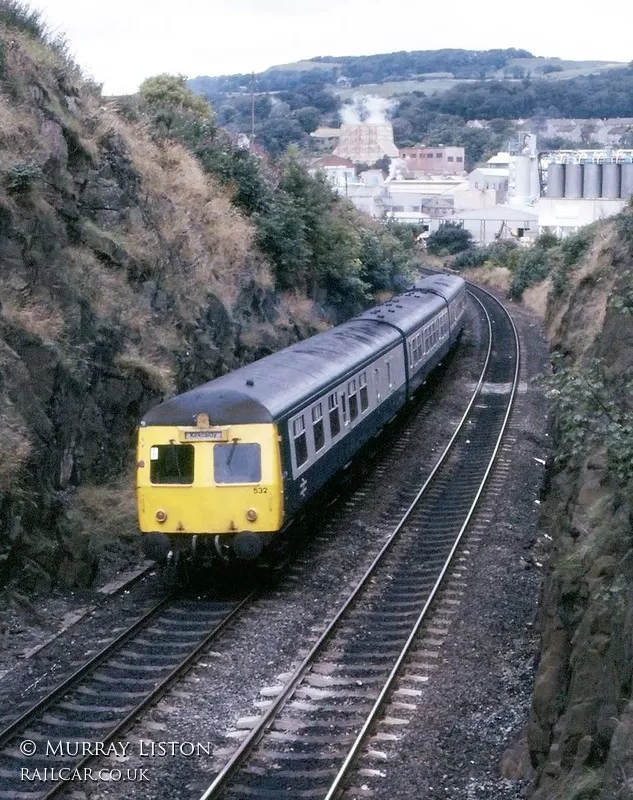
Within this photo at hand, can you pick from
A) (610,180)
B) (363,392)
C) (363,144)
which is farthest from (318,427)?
(363,144)

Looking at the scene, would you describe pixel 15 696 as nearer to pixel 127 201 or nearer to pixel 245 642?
pixel 245 642

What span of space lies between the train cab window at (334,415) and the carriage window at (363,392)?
6.17 ft

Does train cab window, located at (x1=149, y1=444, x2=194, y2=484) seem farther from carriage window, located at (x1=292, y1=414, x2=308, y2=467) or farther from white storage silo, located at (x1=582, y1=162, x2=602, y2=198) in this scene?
white storage silo, located at (x1=582, y1=162, x2=602, y2=198)

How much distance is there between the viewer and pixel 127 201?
71.7ft

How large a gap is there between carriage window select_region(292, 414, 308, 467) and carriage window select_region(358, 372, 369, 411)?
4133mm

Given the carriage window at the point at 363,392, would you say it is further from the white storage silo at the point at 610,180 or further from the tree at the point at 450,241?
the tree at the point at 450,241

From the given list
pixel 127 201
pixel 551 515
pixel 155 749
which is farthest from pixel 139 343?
pixel 155 749

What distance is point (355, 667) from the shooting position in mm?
12258

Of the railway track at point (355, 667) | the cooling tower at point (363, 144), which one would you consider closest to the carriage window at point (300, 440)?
the railway track at point (355, 667)

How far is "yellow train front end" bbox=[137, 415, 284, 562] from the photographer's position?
572 inches

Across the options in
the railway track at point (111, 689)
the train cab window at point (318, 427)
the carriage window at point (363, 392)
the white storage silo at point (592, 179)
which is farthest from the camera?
the white storage silo at point (592, 179)

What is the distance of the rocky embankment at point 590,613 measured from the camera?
778 cm

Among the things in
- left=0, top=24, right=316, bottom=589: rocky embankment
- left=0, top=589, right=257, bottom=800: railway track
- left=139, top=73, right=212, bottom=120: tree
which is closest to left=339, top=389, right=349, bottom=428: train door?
left=0, top=24, right=316, bottom=589: rocky embankment

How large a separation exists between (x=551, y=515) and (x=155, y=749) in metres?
8.92
